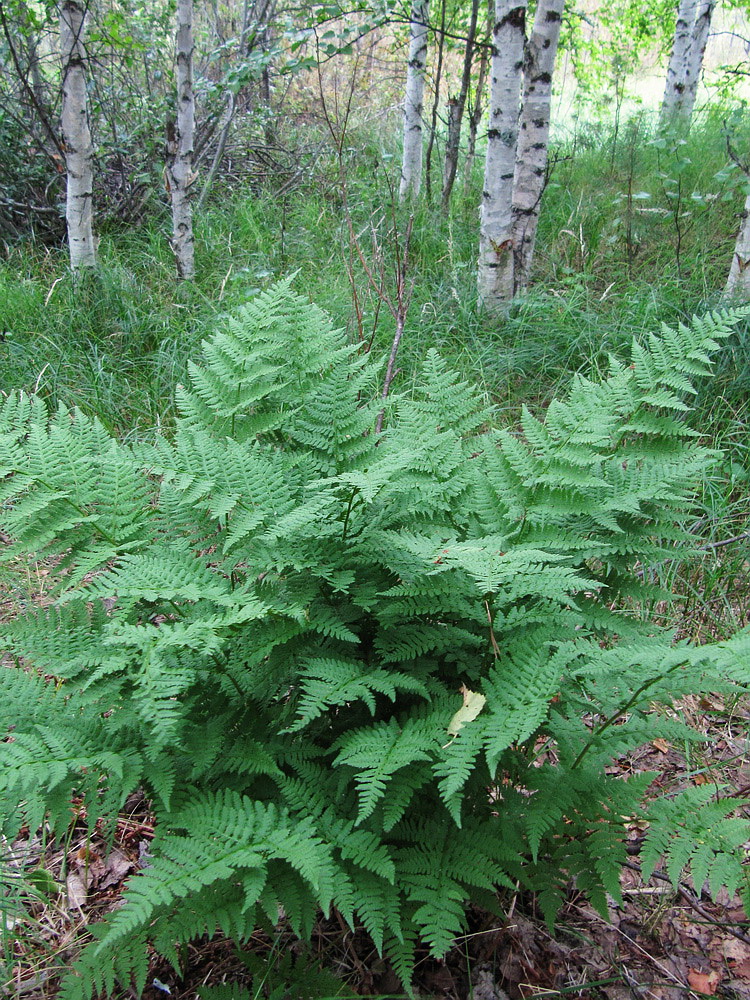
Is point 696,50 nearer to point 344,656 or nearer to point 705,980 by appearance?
point 344,656

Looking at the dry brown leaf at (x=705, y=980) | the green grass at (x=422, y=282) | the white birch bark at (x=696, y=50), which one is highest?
the white birch bark at (x=696, y=50)

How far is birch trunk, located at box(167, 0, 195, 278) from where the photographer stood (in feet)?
14.9

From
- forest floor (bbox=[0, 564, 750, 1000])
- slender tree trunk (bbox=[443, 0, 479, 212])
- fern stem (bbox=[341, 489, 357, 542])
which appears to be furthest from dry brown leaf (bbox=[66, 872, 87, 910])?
slender tree trunk (bbox=[443, 0, 479, 212])

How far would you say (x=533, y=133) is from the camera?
4.50 metres

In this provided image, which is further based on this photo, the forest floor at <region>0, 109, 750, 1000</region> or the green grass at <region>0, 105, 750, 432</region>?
the green grass at <region>0, 105, 750, 432</region>

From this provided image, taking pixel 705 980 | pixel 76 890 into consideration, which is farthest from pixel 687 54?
pixel 76 890

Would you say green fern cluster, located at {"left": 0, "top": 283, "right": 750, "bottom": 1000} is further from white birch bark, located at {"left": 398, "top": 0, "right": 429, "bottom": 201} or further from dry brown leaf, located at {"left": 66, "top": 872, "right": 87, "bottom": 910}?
white birch bark, located at {"left": 398, "top": 0, "right": 429, "bottom": 201}

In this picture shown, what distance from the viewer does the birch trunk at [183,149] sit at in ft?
14.9

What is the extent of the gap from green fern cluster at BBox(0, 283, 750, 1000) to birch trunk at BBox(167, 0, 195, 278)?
3.62 metres

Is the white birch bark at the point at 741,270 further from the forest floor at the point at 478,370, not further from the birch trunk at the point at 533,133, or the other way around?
the birch trunk at the point at 533,133

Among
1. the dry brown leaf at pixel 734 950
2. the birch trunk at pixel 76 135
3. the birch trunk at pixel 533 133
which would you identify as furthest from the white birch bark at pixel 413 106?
the dry brown leaf at pixel 734 950

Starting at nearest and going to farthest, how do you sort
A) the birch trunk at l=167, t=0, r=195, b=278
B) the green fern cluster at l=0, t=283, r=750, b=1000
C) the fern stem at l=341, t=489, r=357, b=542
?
the green fern cluster at l=0, t=283, r=750, b=1000 < the fern stem at l=341, t=489, r=357, b=542 < the birch trunk at l=167, t=0, r=195, b=278

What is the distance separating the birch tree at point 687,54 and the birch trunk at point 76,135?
21.6ft

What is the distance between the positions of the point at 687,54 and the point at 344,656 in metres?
9.74
